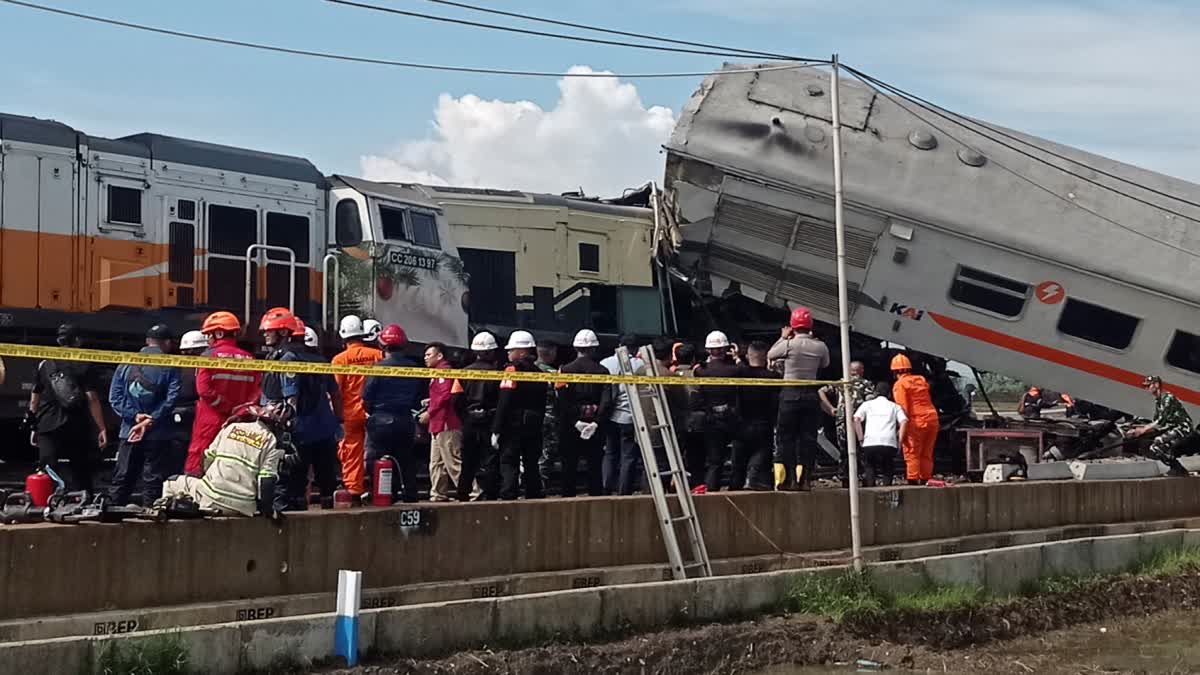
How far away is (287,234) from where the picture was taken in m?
17.3

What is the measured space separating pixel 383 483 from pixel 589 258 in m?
10.4

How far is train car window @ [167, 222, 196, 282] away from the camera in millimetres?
15984

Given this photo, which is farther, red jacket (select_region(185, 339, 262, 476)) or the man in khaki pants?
Result: the man in khaki pants

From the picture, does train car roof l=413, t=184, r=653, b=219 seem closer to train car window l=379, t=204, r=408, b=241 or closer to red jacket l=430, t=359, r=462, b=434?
train car window l=379, t=204, r=408, b=241

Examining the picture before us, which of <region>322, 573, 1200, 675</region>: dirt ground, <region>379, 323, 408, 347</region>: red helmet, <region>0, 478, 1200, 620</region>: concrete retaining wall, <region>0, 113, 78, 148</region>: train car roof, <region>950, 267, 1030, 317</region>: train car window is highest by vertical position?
<region>0, 113, 78, 148</region>: train car roof

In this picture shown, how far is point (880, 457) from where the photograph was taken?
15.7 meters

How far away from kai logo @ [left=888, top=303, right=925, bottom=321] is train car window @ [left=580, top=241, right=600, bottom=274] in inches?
166

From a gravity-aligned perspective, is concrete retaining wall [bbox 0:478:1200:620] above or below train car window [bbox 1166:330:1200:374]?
below

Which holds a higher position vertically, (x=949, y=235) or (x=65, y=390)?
(x=949, y=235)

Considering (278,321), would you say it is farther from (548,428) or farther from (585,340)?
(548,428)

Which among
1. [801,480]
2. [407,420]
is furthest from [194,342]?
[801,480]

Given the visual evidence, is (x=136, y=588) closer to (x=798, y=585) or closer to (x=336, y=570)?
(x=336, y=570)

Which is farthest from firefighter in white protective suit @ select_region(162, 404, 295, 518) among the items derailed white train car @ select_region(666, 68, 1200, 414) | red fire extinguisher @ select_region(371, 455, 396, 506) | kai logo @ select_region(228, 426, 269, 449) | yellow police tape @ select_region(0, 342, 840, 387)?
derailed white train car @ select_region(666, 68, 1200, 414)

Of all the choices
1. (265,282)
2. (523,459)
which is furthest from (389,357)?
(265,282)
